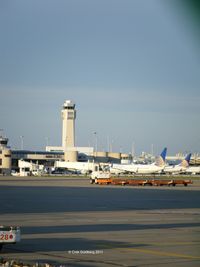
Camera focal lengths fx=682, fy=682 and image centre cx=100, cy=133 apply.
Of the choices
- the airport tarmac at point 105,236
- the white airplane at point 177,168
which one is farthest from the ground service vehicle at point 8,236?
the white airplane at point 177,168

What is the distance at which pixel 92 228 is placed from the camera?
34594 millimetres

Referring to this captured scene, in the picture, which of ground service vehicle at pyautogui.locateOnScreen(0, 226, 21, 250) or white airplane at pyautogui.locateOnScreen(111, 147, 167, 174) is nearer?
ground service vehicle at pyautogui.locateOnScreen(0, 226, 21, 250)

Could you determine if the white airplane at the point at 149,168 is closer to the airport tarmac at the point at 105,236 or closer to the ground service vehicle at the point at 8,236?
the airport tarmac at the point at 105,236

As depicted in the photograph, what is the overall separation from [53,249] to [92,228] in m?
9.15

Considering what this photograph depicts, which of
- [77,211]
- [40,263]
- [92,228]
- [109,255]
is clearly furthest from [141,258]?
[77,211]

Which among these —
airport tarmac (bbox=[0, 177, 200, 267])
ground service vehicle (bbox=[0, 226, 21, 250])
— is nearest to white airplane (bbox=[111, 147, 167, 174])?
airport tarmac (bbox=[0, 177, 200, 267])

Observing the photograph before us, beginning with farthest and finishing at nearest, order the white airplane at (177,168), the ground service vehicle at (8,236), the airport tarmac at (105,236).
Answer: the white airplane at (177,168) → the ground service vehicle at (8,236) → the airport tarmac at (105,236)

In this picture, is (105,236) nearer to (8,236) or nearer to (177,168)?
(8,236)

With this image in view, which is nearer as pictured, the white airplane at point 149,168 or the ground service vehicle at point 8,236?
the ground service vehicle at point 8,236

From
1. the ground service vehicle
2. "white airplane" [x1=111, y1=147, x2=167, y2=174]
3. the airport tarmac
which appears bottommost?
the airport tarmac

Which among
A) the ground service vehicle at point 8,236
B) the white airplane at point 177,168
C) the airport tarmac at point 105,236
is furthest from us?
the white airplane at point 177,168

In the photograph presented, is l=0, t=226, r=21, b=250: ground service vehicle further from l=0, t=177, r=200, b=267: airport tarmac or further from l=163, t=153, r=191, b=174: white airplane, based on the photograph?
l=163, t=153, r=191, b=174: white airplane

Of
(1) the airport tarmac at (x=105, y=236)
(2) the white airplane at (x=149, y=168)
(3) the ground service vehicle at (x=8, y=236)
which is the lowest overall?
(1) the airport tarmac at (x=105, y=236)

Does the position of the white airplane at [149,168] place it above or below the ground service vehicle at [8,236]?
above
